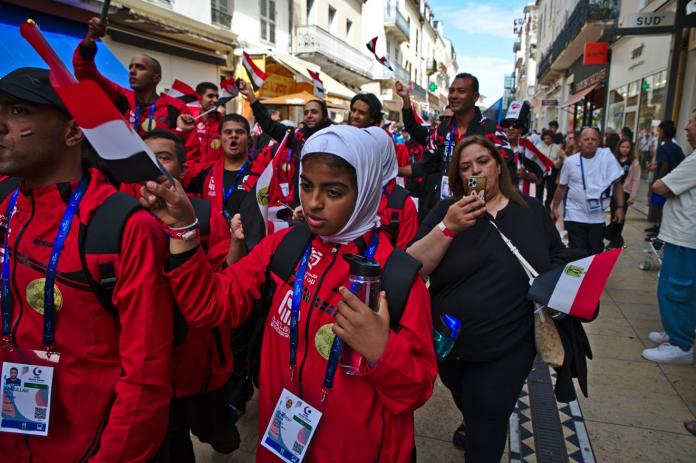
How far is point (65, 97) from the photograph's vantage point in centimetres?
111

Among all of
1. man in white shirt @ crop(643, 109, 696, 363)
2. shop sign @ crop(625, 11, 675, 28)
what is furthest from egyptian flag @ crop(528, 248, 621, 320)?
shop sign @ crop(625, 11, 675, 28)

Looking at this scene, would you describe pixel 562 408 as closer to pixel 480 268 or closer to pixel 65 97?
pixel 480 268

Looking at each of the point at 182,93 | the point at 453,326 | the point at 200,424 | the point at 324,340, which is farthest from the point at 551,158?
the point at 324,340

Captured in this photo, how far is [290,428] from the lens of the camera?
1.68 meters

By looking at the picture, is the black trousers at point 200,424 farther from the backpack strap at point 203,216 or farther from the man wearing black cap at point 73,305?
the backpack strap at point 203,216

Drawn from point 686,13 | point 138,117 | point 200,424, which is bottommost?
point 200,424

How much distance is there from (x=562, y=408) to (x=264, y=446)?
2.62 m

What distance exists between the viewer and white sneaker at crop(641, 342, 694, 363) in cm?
423

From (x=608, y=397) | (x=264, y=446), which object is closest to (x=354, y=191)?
(x=264, y=446)

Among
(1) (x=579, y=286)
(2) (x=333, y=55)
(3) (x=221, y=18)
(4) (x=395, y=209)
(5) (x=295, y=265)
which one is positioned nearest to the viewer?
(5) (x=295, y=265)

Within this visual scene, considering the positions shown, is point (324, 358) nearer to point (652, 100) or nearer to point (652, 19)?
point (652, 19)

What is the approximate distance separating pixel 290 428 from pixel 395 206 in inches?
79.0

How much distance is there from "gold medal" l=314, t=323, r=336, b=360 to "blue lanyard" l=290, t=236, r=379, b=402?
0.08ft

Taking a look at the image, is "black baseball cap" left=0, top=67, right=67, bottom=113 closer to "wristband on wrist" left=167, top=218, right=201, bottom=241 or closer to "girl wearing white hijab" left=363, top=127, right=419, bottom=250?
"wristband on wrist" left=167, top=218, right=201, bottom=241
